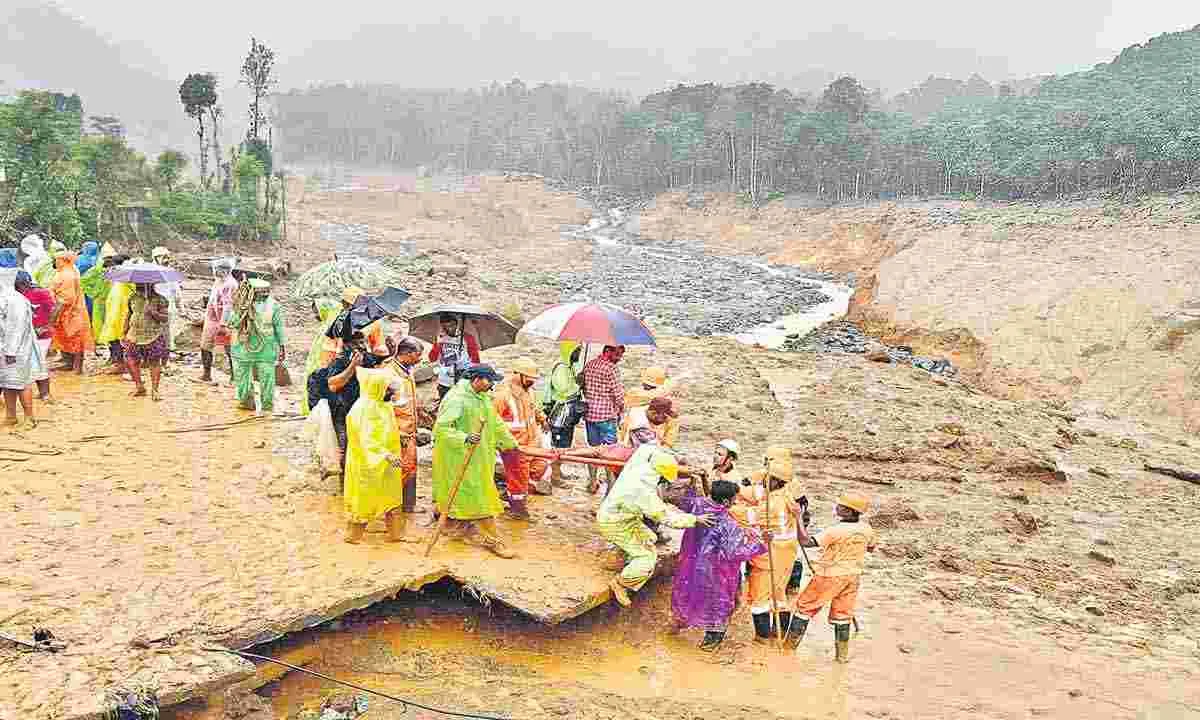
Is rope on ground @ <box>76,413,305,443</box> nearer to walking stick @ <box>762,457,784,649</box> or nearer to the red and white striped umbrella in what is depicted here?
the red and white striped umbrella

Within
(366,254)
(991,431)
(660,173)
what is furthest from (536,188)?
(991,431)

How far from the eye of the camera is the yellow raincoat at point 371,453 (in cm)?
570

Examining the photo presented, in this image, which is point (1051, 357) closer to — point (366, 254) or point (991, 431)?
point (991, 431)

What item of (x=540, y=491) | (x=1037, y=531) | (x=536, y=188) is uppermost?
(x=536, y=188)

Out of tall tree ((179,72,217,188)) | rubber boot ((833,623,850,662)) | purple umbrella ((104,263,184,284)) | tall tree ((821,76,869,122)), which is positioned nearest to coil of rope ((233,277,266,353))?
purple umbrella ((104,263,184,284))

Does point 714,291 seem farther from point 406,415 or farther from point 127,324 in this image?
point 406,415

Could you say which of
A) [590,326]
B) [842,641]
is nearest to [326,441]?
[590,326]

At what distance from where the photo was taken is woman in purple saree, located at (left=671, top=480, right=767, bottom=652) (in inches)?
216

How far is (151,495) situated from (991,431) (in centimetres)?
1027

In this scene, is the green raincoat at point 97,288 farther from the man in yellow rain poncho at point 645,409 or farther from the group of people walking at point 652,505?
the man in yellow rain poncho at point 645,409

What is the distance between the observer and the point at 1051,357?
1712 centimetres

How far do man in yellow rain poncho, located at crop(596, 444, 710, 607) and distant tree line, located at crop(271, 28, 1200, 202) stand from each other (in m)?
34.0

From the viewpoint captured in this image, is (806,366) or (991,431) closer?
(991,431)

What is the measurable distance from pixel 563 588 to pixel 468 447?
1.12 m
